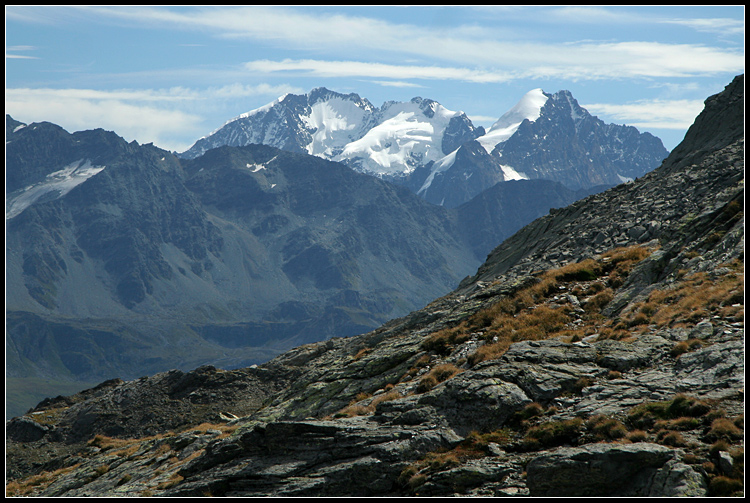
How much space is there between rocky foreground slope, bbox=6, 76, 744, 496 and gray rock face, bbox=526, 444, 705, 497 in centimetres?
4

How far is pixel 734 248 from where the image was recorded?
34.8 metres

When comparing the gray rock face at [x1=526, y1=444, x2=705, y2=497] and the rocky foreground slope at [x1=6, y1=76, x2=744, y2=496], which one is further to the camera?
the rocky foreground slope at [x1=6, y1=76, x2=744, y2=496]

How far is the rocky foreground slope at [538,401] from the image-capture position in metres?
20.5

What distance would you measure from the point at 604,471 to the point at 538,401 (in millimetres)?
5449

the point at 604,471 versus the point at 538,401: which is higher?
the point at 538,401

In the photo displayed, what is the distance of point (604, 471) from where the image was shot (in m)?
19.9

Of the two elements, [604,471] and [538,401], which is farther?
[538,401]

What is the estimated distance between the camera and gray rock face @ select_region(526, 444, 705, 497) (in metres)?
19.3

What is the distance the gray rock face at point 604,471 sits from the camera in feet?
63.3

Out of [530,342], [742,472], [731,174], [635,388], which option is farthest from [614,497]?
[731,174]

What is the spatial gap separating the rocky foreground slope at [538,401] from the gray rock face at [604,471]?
42 mm

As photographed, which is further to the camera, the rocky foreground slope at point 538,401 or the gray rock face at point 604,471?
the rocky foreground slope at point 538,401

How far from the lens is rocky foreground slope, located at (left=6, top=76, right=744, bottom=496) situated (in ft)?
67.3

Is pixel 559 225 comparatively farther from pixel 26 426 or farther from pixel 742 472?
pixel 26 426
